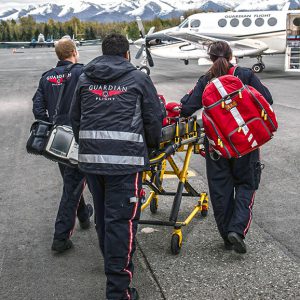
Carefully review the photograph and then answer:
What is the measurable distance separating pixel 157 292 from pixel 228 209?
3.51 ft

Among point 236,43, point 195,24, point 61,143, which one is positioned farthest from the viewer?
point 195,24

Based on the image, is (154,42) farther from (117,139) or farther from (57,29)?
(57,29)

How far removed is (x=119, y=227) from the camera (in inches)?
139

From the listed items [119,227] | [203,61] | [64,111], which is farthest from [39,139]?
[203,61]

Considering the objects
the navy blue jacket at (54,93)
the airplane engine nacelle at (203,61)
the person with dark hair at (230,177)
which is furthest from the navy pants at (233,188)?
the airplane engine nacelle at (203,61)

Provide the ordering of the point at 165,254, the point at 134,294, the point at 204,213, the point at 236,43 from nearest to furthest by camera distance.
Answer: the point at 134,294 → the point at 165,254 → the point at 204,213 → the point at 236,43

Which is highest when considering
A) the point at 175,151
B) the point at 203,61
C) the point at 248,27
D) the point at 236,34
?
the point at 175,151

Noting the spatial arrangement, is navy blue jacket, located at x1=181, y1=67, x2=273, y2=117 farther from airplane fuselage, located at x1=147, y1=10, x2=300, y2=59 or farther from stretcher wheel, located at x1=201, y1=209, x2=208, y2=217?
airplane fuselage, located at x1=147, y1=10, x2=300, y2=59

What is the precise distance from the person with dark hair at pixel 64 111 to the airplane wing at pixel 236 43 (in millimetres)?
17798

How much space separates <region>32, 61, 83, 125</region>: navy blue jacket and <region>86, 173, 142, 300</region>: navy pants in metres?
1.16

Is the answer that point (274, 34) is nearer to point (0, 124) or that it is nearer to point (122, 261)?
point (0, 124)

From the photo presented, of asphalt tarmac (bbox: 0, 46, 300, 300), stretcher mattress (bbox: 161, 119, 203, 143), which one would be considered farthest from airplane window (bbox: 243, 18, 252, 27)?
stretcher mattress (bbox: 161, 119, 203, 143)

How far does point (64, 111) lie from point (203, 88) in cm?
125

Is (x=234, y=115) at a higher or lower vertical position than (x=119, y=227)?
higher
